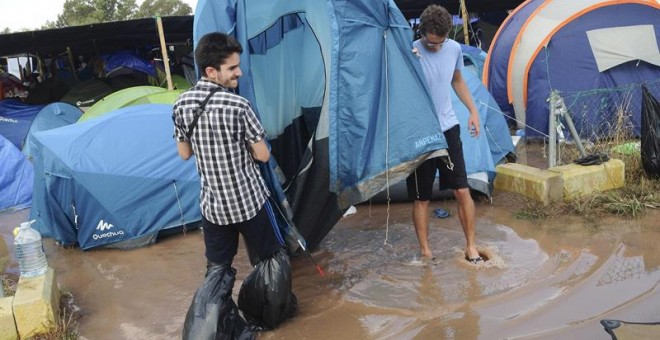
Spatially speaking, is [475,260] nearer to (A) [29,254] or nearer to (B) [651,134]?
(B) [651,134]

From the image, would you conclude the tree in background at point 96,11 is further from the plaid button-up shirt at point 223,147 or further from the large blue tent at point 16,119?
the plaid button-up shirt at point 223,147

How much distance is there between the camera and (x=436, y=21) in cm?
399

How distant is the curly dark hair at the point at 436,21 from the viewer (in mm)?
3982

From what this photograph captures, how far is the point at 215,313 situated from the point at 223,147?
95cm

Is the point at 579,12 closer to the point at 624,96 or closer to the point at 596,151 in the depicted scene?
the point at 624,96

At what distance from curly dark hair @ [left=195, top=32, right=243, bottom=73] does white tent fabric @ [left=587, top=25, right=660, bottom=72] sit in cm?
651

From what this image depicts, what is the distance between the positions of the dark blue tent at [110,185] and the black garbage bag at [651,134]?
4.53 m

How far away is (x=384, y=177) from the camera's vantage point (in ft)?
12.9

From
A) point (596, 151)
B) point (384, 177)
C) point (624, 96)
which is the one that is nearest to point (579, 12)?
point (624, 96)

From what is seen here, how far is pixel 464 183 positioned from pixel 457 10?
12515 mm

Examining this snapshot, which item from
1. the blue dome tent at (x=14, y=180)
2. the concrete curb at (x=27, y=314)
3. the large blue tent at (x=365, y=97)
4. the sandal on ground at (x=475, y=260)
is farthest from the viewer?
the blue dome tent at (x=14, y=180)

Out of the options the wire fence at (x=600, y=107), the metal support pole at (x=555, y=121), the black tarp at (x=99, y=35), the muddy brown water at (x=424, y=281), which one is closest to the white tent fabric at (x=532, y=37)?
the wire fence at (x=600, y=107)

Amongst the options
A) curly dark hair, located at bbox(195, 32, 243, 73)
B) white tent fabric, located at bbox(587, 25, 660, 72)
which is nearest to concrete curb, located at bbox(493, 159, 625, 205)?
white tent fabric, located at bbox(587, 25, 660, 72)

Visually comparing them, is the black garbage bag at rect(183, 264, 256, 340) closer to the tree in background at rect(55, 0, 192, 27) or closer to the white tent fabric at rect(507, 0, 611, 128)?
the white tent fabric at rect(507, 0, 611, 128)
